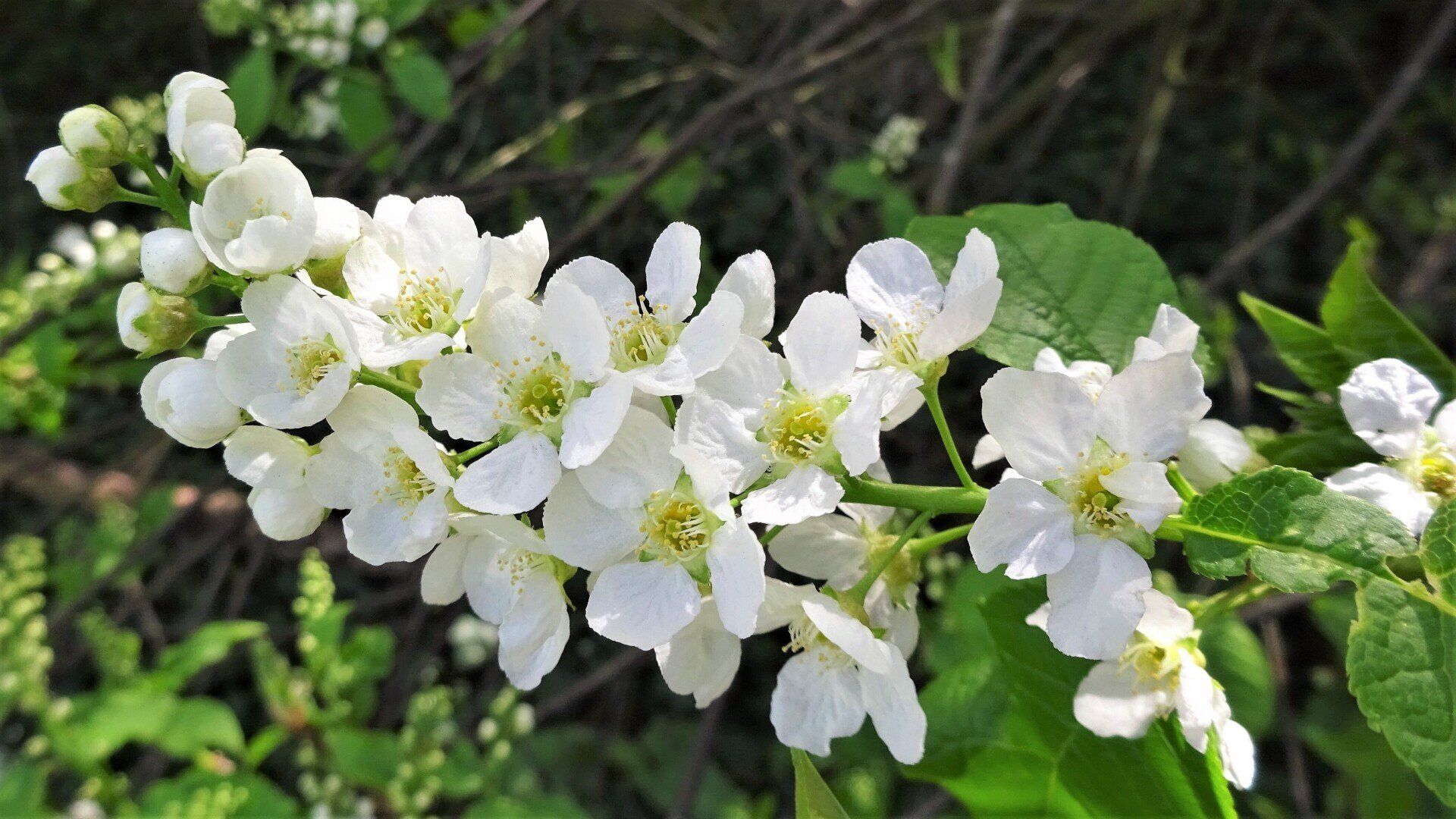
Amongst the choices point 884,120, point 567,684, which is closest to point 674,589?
point 567,684

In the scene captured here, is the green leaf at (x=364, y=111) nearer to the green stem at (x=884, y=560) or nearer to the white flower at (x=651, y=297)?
the white flower at (x=651, y=297)

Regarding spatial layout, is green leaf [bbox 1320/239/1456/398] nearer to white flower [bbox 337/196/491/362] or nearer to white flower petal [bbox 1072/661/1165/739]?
white flower petal [bbox 1072/661/1165/739]

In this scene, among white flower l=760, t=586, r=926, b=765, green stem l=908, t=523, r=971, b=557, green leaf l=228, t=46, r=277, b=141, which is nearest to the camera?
white flower l=760, t=586, r=926, b=765

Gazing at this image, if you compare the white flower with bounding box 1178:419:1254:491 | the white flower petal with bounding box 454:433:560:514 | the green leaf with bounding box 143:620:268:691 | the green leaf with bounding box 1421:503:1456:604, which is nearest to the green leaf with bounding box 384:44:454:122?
the green leaf with bounding box 143:620:268:691

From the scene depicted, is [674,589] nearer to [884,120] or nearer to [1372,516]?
[1372,516]

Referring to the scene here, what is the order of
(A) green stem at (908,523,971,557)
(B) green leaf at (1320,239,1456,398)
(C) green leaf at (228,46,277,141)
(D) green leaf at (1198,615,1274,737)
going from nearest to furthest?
(A) green stem at (908,523,971,557) < (B) green leaf at (1320,239,1456,398) < (D) green leaf at (1198,615,1274,737) < (C) green leaf at (228,46,277,141)

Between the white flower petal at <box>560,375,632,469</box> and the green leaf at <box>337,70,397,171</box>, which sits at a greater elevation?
the white flower petal at <box>560,375,632,469</box>

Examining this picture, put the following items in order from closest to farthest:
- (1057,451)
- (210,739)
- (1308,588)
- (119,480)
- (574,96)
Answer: (1308,588) < (1057,451) < (210,739) < (119,480) < (574,96)
